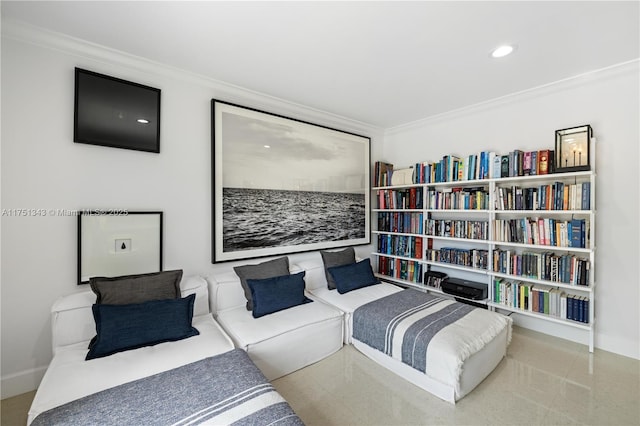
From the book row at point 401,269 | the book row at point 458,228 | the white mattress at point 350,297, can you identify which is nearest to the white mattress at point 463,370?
the white mattress at point 350,297

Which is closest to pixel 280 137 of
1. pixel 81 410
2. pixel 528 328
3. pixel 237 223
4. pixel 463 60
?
pixel 237 223

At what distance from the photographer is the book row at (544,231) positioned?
7.89 feet

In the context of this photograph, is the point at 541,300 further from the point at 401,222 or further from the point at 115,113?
the point at 115,113

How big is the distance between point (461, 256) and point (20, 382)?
404 centimetres

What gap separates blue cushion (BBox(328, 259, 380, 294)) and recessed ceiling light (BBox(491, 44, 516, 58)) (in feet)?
7.62

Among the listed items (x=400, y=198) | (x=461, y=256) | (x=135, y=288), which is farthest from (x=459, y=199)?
(x=135, y=288)

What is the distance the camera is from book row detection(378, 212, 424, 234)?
11.9 ft

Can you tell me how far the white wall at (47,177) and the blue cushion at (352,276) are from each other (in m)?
1.64

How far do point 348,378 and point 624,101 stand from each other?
3.33 metres

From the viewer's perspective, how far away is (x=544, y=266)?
261 cm

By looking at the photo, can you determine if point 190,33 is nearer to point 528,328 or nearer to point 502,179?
point 502,179

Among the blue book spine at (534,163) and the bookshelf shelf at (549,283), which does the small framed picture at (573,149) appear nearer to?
the blue book spine at (534,163)

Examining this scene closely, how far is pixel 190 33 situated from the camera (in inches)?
75.2

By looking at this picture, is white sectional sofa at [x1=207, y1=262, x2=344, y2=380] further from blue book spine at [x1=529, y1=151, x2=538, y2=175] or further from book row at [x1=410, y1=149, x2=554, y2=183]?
blue book spine at [x1=529, y1=151, x2=538, y2=175]
